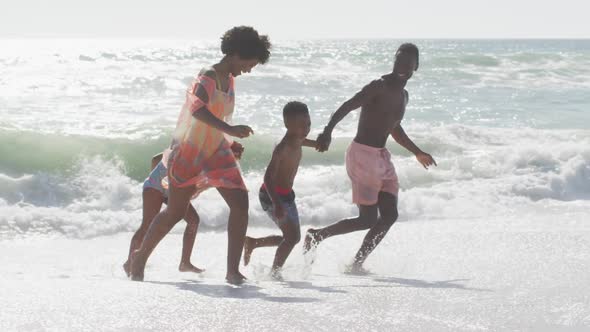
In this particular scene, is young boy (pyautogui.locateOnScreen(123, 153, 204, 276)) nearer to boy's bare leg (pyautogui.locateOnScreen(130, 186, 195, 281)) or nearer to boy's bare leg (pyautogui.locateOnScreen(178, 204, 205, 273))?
boy's bare leg (pyautogui.locateOnScreen(178, 204, 205, 273))

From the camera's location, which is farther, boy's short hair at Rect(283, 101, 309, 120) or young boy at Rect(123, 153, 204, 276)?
young boy at Rect(123, 153, 204, 276)

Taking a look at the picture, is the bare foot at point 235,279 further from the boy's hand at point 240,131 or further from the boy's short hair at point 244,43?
the boy's short hair at point 244,43

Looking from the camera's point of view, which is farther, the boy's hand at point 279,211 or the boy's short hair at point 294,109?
the boy's hand at point 279,211

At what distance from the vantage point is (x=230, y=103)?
4230 mm

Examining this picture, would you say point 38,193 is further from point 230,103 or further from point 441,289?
point 441,289

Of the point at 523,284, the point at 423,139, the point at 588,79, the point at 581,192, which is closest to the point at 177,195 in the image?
the point at 523,284

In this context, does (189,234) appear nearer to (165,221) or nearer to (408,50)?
(165,221)

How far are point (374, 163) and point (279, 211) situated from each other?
0.68m

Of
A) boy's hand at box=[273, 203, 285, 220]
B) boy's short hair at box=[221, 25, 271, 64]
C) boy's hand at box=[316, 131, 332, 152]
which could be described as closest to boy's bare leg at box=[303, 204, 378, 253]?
boy's hand at box=[273, 203, 285, 220]

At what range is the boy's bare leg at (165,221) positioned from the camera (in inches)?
169

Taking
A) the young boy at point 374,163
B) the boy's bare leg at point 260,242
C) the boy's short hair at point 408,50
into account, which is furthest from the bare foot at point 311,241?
the boy's short hair at point 408,50

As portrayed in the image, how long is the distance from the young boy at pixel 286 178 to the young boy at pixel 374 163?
0.35 metres

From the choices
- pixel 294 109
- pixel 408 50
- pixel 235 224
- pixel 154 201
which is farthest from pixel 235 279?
pixel 408 50

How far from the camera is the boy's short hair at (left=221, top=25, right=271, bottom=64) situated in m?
4.19
